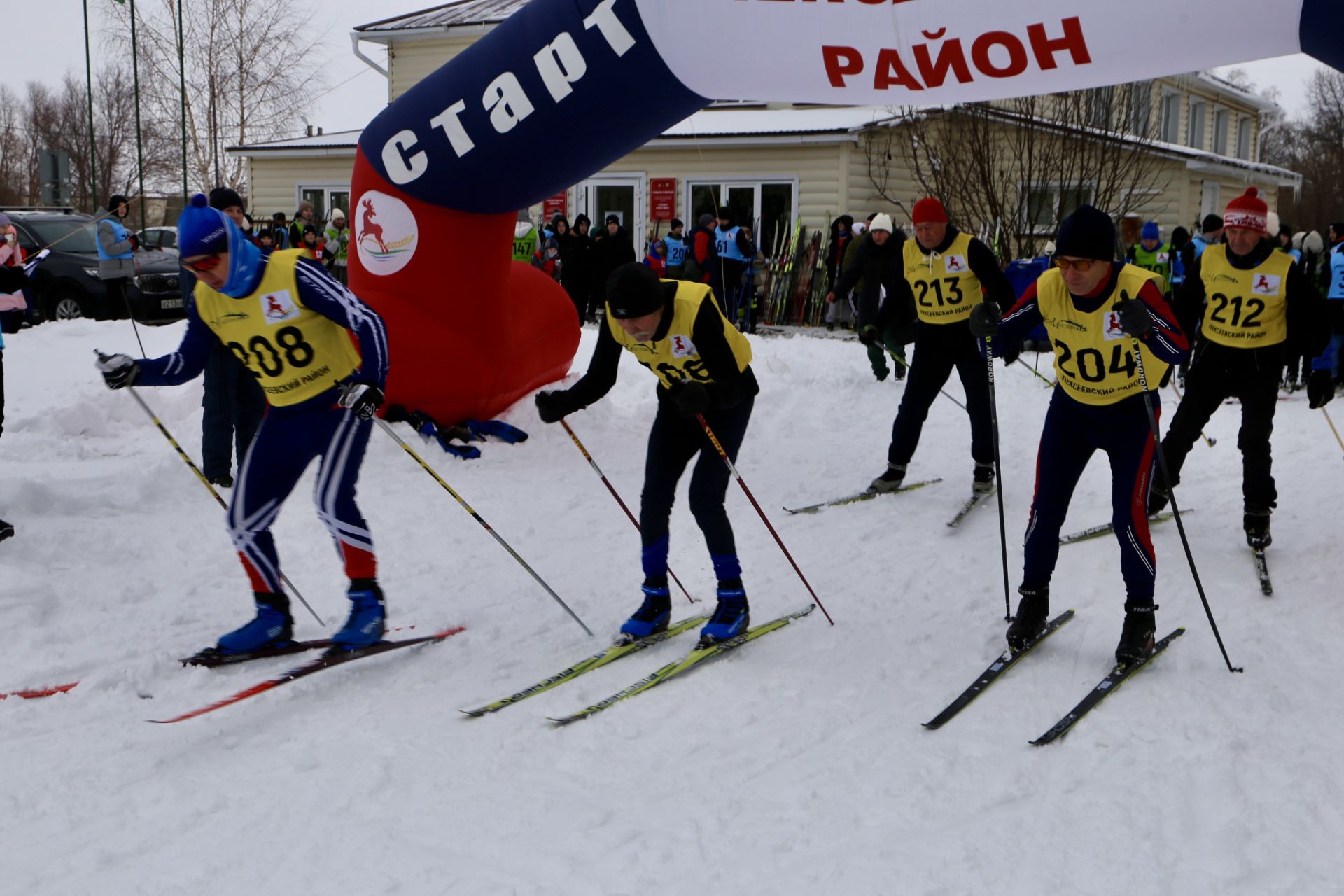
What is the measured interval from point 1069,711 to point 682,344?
1.89m

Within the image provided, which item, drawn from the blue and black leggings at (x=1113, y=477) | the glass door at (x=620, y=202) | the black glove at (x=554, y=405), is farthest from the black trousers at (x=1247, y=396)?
the glass door at (x=620, y=202)

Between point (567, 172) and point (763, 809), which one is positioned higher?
point (567, 172)

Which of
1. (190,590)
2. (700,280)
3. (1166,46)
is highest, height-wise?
(1166,46)

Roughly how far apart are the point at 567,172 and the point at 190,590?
3.27 metres

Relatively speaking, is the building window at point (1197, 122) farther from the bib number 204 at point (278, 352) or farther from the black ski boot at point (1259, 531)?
the bib number 204 at point (278, 352)

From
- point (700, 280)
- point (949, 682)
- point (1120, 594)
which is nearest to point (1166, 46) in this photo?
point (1120, 594)

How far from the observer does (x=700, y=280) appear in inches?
589

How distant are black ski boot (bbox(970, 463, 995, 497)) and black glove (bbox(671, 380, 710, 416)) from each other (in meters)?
3.12

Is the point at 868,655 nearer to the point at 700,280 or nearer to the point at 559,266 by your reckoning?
the point at 700,280

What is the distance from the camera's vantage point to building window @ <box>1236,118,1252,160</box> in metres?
32.0

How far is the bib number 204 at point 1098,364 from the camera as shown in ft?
13.5

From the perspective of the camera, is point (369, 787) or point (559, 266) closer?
point (369, 787)

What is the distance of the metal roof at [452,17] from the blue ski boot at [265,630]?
724 inches

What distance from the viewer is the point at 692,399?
412cm
